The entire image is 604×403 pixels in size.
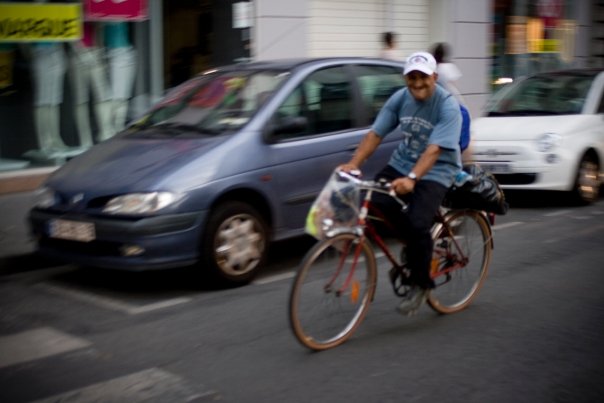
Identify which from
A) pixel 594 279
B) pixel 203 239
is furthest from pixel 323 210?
pixel 594 279

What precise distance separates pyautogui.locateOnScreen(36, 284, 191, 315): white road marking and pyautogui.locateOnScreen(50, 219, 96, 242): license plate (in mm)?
412

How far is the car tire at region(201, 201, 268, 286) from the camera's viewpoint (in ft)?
20.2

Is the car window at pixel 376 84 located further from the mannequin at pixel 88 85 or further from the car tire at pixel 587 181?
the mannequin at pixel 88 85

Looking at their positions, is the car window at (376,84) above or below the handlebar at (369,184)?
above

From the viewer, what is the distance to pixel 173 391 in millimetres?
4316

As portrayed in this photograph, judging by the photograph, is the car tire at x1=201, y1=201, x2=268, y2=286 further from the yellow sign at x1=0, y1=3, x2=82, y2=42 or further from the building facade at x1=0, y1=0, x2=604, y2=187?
the yellow sign at x1=0, y1=3, x2=82, y2=42

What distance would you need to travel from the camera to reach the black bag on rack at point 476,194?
18.2 ft

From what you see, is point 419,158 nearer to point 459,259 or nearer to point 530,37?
point 459,259

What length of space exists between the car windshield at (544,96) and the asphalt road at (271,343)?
12.3 feet

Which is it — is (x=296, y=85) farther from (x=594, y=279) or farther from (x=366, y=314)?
(x=594, y=279)

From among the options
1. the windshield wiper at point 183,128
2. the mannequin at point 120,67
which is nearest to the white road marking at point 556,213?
the windshield wiper at point 183,128

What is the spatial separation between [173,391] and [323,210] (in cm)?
125

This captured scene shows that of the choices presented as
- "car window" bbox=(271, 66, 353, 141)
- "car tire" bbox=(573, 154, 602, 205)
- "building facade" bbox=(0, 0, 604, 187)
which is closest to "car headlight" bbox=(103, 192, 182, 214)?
"car window" bbox=(271, 66, 353, 141)

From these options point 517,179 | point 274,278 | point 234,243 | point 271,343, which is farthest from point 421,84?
point 517,179
